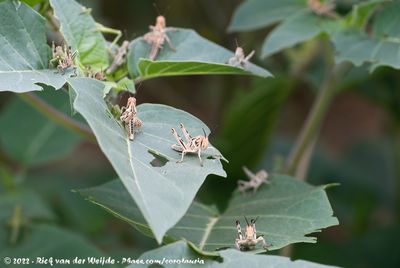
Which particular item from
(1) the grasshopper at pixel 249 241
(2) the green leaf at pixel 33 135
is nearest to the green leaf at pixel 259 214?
(1) the grasshopper at pixel 249 241

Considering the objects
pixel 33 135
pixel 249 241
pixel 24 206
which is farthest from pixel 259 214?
pixel 33 135

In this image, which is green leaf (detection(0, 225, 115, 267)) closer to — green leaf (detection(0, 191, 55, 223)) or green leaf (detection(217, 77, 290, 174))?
green leaf (detection(0, 191, 55, 223))

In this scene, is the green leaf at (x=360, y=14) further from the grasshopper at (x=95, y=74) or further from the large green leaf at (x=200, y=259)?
the large green leaf at (x=200, y=259)

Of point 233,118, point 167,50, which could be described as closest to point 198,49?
point 167,50

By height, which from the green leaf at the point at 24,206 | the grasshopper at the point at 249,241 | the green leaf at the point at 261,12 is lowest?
the green leaf at the point at 24,206

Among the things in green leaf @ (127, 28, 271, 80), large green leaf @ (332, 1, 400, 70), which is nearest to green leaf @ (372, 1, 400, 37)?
large green leaf @ (332, 1, 400, 70)

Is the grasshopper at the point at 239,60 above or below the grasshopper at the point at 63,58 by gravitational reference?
above

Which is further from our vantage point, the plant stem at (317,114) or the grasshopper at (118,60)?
the plant stem at (317,114)
